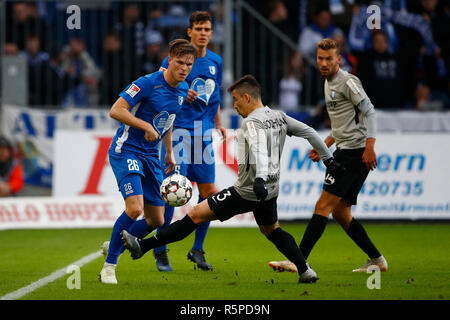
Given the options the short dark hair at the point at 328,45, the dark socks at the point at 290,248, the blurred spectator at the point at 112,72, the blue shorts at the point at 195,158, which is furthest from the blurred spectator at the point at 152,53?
the dark socks at the point at 290,248

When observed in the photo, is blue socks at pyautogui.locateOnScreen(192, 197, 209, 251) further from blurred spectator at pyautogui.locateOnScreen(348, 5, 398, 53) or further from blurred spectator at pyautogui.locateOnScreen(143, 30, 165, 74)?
blurred spectator at pyautogui.locateOnScreen(348, 5, 398, 53)

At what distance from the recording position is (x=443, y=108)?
49.6 ft

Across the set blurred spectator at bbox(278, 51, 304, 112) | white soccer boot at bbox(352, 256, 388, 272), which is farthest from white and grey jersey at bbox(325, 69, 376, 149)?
blurred spectator at bbox(278, 51, 304, 112)

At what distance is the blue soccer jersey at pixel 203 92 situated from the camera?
8727 mm

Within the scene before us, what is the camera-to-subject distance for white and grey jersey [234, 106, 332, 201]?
661 centimetres

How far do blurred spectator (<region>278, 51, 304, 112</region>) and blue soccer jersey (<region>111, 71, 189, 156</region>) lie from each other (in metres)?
7.84

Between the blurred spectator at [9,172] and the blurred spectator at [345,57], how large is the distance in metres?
6.06

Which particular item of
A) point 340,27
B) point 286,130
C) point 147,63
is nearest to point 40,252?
point 286,130

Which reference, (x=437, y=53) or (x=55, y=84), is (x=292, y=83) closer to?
(x=437, y=53)

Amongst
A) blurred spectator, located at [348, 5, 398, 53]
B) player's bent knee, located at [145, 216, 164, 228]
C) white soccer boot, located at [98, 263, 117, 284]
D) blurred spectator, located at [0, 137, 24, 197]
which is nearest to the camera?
white soccer boot, located at [98, 263, 117, 284]

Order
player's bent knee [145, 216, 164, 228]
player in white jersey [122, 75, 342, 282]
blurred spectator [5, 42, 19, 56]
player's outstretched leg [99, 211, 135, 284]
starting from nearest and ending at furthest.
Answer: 1. player in white jersey [122, 75, 342, 282]
2. player's outstretched leg [99, 211, 135, 284]
3. player's bent knee [145, 216, 164, 228]
4. blurred spectator [5, 42, 19, 56]

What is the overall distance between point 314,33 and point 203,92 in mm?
7234

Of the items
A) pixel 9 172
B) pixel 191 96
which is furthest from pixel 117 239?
pixel 9 172

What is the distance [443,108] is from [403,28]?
5.73ft
